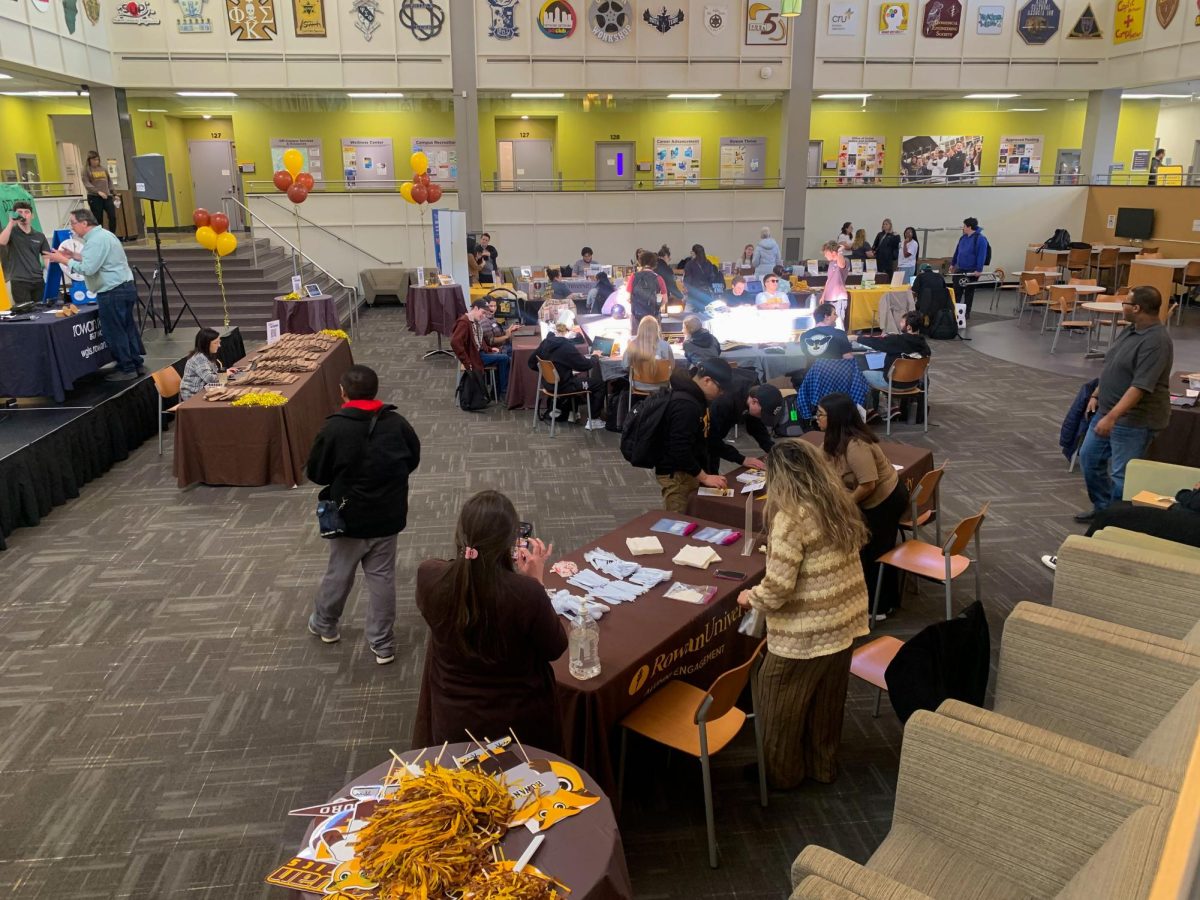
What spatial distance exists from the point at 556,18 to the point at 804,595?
1513 centimetres

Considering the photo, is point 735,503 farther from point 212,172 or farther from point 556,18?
point 212,172

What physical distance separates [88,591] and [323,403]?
3.36 m

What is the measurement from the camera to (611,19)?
1565 cm

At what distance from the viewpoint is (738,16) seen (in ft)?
51.8

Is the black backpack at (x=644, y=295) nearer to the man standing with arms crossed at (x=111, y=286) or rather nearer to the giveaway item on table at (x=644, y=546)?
the man standing with arms crossed at (x=111, y=286)

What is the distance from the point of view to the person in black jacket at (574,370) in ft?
26.9

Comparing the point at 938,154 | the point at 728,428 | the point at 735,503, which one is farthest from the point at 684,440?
the point at 938,154

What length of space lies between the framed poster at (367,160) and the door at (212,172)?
2430mm

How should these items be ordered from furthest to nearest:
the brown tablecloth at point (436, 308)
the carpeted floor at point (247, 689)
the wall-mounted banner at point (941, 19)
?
the wall-mounted banner at point (941, 19) → the brown tablecloth at point (436, 308) → the carpeted floor at point (247, 689)

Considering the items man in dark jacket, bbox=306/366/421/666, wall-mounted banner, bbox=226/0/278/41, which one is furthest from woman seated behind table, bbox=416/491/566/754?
wall-mounted banner, bbox=226/0/278/41

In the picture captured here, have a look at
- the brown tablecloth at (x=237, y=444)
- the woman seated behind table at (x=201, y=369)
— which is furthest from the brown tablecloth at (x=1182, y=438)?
the woman seated behind table at (x=201, y=369)

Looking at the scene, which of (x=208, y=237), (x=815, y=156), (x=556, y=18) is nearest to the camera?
(x=208, y=237)

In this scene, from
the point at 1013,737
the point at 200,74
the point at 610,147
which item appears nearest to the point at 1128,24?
the point at 610,147

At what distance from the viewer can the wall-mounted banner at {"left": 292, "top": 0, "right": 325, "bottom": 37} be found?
49.4ft
